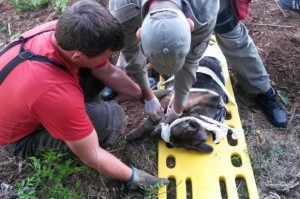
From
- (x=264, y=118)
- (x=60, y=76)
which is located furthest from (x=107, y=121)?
(x=264, y=118)

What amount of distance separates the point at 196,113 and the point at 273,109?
66 centimetres

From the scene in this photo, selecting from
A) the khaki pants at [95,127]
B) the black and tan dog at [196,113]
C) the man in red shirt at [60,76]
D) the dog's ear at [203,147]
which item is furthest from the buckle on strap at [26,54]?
the dog's ear at [203,147]

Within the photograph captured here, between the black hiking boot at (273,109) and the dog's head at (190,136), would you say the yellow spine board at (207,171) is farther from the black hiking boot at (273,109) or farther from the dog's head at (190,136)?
the black hiking boot at (273,109)

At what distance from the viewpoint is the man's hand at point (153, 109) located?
2.50m

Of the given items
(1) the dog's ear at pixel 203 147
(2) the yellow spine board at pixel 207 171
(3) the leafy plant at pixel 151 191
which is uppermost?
(3) the leafy plant at pixel 151 191

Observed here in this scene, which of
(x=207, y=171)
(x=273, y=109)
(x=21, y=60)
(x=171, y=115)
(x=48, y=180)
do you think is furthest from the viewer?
(x=273, y=109)

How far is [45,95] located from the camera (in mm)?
1645

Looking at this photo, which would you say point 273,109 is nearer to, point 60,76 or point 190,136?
point 190,136

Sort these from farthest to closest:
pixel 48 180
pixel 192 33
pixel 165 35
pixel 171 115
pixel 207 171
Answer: pixel 171 115 < pixel 207 171 < pixel 48 180 < pixel 192 33 < pixel 165 35

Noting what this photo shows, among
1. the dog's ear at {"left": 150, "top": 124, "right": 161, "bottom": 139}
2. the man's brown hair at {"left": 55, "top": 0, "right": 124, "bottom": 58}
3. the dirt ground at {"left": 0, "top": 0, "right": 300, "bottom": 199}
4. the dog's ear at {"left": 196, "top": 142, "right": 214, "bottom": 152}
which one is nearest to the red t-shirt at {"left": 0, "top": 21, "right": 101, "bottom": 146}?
the man's brown hair at {"left": 55, "top": 0, "right": 124, "bottom": 58}

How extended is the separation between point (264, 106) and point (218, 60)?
50cm

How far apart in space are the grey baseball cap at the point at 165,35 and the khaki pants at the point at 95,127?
705mm

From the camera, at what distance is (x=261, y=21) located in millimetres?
3439

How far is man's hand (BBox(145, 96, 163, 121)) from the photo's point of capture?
2.50 metres
